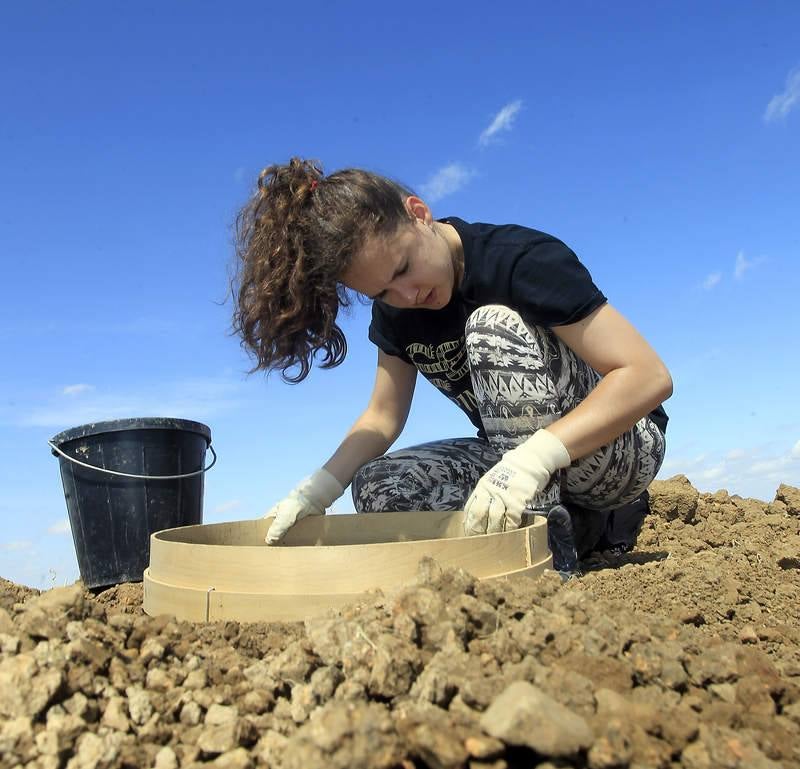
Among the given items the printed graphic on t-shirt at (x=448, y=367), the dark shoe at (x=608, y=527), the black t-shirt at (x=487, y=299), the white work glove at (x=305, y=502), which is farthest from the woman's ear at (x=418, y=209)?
the dark shoe at (x=608, y=527)

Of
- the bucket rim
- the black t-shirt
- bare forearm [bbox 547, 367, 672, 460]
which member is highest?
the black t-shirt

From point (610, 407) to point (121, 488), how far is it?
2.18m

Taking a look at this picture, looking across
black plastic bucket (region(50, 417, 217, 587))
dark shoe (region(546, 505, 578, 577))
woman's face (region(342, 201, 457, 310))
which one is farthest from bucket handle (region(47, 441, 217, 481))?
dark shoe (region(546, 505, 578, 577))

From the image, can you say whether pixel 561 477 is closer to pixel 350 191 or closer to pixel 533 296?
pixel 533 296

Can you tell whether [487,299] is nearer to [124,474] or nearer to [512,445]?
[512,445]

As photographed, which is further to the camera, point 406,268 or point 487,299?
point 487,299

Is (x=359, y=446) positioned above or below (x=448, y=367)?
below

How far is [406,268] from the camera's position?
234cm

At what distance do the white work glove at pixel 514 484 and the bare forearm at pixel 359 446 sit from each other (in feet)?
2.72

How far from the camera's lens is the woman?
2244mm

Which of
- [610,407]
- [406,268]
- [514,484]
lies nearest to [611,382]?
[610,407]

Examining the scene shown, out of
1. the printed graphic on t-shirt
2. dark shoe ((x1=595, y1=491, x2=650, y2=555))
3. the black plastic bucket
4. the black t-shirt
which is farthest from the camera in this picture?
the black plastic bucket

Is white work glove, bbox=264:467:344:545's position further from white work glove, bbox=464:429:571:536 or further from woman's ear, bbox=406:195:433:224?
woman's ear, bbox=406:195:433:224

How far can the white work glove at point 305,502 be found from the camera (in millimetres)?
2680
